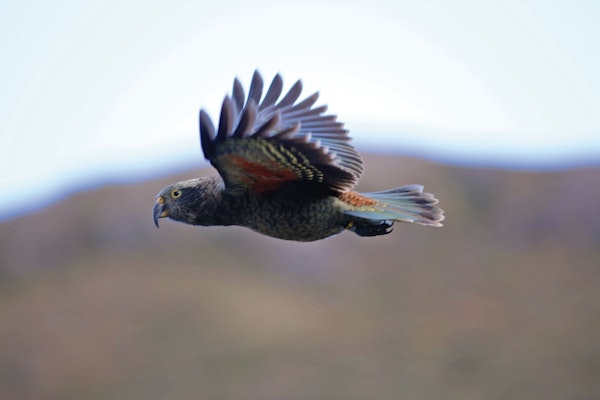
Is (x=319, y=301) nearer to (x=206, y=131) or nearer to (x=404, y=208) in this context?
(x=404, y=208)

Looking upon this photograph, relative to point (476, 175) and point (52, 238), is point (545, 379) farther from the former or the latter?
point (52, 238)

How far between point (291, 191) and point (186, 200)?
85 cm

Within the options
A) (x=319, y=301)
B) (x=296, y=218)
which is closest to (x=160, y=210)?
(x=296, y=218)

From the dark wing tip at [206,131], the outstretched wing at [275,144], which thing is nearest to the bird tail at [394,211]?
the outstretched wing at [275,144]

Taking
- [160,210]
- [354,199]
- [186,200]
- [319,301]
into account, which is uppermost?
[354,199]

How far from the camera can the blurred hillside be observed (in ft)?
85.4

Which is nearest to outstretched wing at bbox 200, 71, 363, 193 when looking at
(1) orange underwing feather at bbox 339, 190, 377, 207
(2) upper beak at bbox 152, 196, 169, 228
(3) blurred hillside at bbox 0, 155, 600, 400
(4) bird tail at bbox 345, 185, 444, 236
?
(1) orange underwing feather at bbox 339, 190, 377, 207

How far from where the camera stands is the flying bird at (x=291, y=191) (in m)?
5.70

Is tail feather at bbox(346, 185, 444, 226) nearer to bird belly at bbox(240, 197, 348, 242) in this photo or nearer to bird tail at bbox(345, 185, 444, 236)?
bird tail at bbox(345, 185, 444, 236)

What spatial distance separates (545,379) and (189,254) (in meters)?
12.1

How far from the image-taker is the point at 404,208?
6.53m

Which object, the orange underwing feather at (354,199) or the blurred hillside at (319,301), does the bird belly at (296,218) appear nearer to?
the orange underwing feather at (354,199)

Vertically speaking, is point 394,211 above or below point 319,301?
above

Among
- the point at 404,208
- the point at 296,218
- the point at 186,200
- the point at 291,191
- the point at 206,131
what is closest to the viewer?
the point at 206,131
